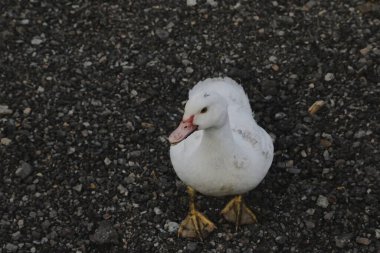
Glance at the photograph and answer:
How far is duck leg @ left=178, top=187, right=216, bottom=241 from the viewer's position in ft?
16.4

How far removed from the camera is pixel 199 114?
409 centimetres

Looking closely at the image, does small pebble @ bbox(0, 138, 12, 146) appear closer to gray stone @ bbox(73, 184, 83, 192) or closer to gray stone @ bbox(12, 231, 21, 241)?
gray stone @ bbox(73, 184, 83, 192)

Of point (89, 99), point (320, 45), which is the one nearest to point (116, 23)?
point (89, 99)

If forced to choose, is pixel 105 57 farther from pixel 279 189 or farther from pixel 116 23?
pixel 279 189

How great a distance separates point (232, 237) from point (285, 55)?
87.2 inches

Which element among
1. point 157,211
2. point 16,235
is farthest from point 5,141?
point 157,211

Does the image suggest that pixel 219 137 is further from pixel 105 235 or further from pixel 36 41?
pixel 36 41

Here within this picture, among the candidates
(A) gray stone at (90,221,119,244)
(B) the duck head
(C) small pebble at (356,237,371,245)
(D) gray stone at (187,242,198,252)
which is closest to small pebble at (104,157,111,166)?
(A) gray stone at (90,221,119,244)

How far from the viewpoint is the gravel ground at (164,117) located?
5.05 meters

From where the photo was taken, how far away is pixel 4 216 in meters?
5.16

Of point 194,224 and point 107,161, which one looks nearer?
point 194,224

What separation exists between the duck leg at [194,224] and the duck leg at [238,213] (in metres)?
0.16

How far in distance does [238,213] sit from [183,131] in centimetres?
124

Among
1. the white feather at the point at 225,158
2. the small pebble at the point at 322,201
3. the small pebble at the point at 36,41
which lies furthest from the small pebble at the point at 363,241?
the small pebble at the point at 36,41
